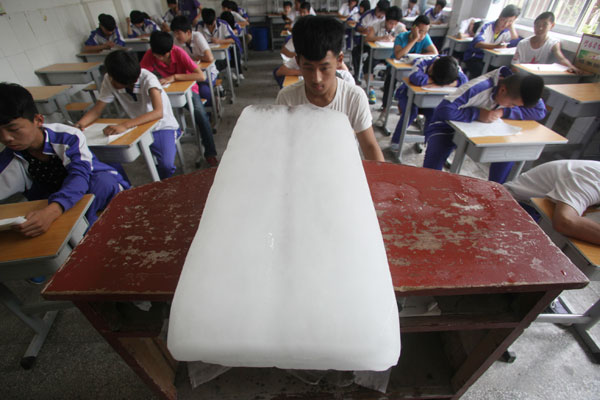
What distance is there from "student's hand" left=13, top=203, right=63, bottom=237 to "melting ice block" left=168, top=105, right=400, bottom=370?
3.45ft

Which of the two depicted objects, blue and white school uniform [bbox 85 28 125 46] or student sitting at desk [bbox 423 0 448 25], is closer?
blue and white school uniform [bbox 85 28 125 46]

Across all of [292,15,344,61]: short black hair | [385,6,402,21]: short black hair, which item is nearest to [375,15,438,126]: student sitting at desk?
[385,6,402,21]: short black hair

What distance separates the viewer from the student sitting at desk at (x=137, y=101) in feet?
6.59

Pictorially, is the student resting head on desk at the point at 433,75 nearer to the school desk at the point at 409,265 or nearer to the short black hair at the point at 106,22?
the school desk at the point at 409,265

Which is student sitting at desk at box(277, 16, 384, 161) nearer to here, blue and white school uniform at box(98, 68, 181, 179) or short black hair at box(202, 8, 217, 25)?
blue and white school uniform at box(98, 68, 181, 179)

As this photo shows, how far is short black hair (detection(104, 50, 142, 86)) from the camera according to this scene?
1996 mm

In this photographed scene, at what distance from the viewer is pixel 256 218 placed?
1.71ft

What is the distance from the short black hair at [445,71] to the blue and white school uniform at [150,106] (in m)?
2.49

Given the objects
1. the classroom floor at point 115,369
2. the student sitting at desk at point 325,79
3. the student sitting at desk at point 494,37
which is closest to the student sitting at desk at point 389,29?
the student sitting at desk at point 494,37

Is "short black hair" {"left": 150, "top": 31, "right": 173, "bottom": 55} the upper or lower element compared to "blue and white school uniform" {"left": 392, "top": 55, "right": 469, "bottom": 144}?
Answer: upper

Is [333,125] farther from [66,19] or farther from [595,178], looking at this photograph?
[66,19]

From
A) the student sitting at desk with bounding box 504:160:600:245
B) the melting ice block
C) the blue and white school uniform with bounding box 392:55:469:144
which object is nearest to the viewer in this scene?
the melting ice block

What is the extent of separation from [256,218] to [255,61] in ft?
24.5

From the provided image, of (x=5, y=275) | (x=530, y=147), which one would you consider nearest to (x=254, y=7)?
(x=530, y=147)
